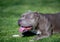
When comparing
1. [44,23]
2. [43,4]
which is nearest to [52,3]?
[43,4]

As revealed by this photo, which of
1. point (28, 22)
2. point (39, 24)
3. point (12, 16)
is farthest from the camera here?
point (12, 16)

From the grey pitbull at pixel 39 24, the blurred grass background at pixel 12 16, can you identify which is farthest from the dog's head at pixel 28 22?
the blurred grass background at pixel 12 16

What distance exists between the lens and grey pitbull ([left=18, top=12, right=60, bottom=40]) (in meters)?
8.44

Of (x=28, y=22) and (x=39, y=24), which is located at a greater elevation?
(x=28, y=22)

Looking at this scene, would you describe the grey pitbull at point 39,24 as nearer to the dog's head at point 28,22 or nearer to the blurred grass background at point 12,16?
the dog's head at point 28,22

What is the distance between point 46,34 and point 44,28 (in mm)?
211

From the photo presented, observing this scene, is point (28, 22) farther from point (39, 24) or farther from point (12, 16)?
point (12, 16)

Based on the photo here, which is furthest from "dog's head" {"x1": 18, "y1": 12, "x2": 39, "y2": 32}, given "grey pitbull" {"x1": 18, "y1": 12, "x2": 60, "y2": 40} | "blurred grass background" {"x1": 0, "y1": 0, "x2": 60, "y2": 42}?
"blurred grass background" {"x1": 0, "y1": 0, "x2": 60, "y2": 42}

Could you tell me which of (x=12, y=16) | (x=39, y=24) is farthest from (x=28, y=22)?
(x=12, y=16)

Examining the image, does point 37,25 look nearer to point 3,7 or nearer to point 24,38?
point 24,38

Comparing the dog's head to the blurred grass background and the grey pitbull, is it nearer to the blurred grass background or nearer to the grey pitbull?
the grey pitbull

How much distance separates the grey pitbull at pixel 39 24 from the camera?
8438 millimetres

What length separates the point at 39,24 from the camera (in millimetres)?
8664

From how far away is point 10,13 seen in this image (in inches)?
517
